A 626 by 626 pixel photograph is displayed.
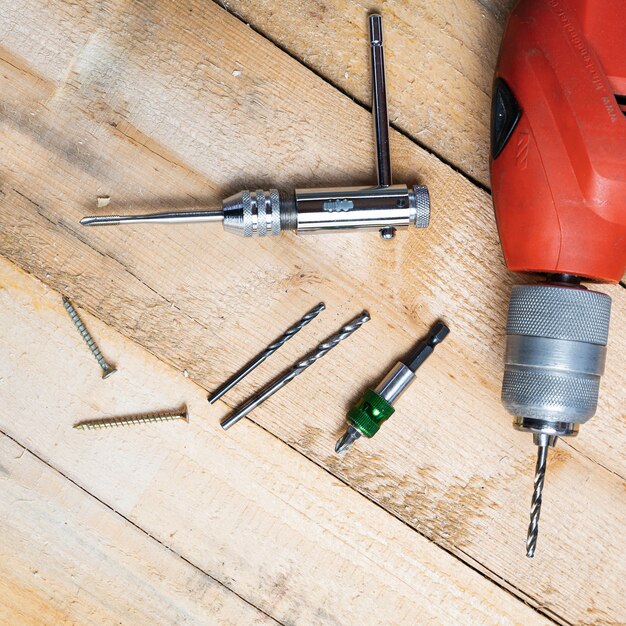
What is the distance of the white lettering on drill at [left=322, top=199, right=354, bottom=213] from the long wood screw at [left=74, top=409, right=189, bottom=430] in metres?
0.36

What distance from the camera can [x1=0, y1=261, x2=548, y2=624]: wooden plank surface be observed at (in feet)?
3.19

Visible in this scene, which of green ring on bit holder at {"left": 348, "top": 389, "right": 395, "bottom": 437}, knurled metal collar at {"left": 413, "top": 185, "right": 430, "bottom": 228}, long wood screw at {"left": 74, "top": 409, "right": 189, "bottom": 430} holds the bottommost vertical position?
long wood screw at {"left": 74, "top": 409, "right": 189, "bottom": 430}

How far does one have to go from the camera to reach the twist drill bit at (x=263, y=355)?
97 centimetres

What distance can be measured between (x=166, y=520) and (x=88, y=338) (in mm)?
289

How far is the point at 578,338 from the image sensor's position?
827 mm

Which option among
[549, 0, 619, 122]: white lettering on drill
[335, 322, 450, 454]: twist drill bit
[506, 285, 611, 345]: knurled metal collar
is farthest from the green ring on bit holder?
[549, 0, 619, 122]: white lettering on drill

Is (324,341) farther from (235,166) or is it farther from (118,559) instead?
(118,559)

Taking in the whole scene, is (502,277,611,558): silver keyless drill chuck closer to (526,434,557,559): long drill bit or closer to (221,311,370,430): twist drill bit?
(526,434,557,559): long drill bit

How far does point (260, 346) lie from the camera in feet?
3.20

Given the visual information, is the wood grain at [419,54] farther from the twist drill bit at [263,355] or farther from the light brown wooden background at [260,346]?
the twist drill bit at [263,355]

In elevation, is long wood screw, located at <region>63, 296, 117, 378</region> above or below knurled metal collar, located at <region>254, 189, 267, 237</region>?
below

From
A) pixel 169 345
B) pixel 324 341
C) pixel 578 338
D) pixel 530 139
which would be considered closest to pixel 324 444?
pixel 324 341

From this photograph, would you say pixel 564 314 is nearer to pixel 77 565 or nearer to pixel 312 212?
pixel 312 212

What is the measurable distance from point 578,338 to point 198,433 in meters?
0.54
